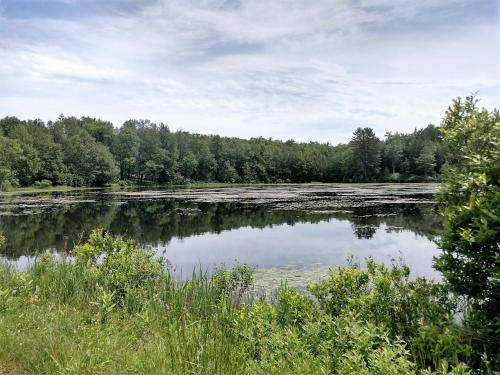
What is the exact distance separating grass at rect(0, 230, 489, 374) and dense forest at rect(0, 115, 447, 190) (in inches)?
2464

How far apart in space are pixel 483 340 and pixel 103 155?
79.3 m

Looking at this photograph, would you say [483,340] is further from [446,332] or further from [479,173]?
[479,173]

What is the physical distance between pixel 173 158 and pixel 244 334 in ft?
293

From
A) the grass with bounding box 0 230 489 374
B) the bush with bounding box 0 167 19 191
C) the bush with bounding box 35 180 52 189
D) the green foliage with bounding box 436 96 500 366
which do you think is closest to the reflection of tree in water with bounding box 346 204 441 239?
the grass with bounding box 0 230 489 374

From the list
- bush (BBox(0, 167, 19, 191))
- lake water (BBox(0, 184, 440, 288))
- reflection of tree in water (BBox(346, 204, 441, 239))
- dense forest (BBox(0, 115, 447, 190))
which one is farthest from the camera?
dense forest (BBox(0, 115, 447, 190))

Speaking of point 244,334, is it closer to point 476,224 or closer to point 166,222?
point 476,224

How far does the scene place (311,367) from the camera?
3.86 metres

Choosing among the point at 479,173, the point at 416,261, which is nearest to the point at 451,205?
the point at 479,173

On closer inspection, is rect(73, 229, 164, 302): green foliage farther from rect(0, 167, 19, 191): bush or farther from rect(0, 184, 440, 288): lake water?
rect(0, 167, 19, 191): bush

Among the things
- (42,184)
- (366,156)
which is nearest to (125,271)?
(42,184)

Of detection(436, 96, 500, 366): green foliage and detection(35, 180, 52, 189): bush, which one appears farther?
detection(35, 180, 52, 189): bush

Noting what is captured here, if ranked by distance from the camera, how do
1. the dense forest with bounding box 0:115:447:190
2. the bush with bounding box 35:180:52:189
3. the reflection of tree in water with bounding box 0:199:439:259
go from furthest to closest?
the dense forest with bounding box 0:115:447:190 → the bush with bounding box 35:180:52:189 → the reflection of tree in water with bounding box 0:199:439:259

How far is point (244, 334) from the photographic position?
4676 millimetres

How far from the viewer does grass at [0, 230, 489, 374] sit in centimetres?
355
